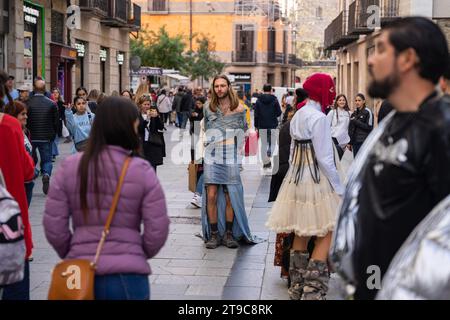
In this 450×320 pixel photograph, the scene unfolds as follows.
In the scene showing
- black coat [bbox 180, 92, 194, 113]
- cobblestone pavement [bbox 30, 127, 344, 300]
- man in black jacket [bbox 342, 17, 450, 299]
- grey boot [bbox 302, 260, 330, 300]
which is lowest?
cobblestone pavement [bbox 30, 127, 344, 300]

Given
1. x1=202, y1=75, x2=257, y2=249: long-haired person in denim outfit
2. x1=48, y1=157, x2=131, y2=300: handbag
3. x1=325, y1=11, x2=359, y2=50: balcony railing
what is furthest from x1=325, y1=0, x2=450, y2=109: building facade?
x1=48, y1=157, x2=131, y2=300: handbag

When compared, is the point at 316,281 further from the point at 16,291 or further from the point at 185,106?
the point at 185,106

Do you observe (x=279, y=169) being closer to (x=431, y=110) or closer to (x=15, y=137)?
(x=15, y=137)

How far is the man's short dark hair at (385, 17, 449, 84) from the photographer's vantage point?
312 cm

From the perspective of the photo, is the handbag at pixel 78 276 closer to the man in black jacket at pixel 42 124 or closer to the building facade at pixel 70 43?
the man in black jacket at pixel 42 124

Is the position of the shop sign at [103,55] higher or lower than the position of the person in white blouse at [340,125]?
higher

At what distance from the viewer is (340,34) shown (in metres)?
35.2

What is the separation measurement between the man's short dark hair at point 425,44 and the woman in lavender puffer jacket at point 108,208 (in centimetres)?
137

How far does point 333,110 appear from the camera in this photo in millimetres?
14531

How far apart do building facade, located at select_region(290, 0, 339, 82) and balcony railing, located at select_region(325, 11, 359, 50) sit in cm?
3285

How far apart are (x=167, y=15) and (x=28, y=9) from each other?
4771 centimetres

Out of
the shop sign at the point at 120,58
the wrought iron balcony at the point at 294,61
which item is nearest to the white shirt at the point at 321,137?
the shop sign at the point at 120,58

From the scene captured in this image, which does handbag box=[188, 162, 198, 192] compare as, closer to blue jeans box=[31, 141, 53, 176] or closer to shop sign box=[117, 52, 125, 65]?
blue jeans box=[31, 141, 53, 176]

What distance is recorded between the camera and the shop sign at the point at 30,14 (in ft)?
75.9
